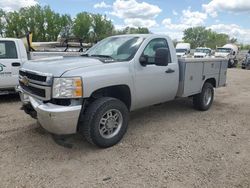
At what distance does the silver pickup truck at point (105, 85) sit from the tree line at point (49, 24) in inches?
1623

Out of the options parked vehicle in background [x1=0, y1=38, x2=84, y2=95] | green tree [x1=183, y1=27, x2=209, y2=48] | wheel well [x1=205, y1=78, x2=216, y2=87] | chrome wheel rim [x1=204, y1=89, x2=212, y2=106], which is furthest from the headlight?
green tree [x1=183, y1=27, x2=209, y2=48]

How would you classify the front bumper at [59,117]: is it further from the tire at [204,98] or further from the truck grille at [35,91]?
the tire at [204,98]

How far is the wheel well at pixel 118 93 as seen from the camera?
14.1ft

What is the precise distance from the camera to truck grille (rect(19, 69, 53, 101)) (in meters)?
3.72

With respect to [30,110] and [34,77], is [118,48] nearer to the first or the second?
[34,77]

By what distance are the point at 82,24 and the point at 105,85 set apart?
5557 centimetres

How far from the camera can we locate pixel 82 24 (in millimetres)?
56812

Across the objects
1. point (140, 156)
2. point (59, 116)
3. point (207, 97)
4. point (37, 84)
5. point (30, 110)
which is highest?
point (37, 84)

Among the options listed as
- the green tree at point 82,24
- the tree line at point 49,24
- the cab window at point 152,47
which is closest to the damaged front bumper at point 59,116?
the cab window at point 152,47

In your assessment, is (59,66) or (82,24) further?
(82,24)

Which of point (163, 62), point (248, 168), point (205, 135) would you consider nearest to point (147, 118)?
point (205, 135)

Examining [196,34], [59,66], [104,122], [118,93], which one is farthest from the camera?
[196,34]

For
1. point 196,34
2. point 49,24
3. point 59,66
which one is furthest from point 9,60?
point 196,34

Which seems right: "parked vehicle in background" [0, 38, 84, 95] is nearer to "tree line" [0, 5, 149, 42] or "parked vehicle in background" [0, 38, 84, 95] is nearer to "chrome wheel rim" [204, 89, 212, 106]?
"chrome wheel rim" [204, 89, 212, 106]
